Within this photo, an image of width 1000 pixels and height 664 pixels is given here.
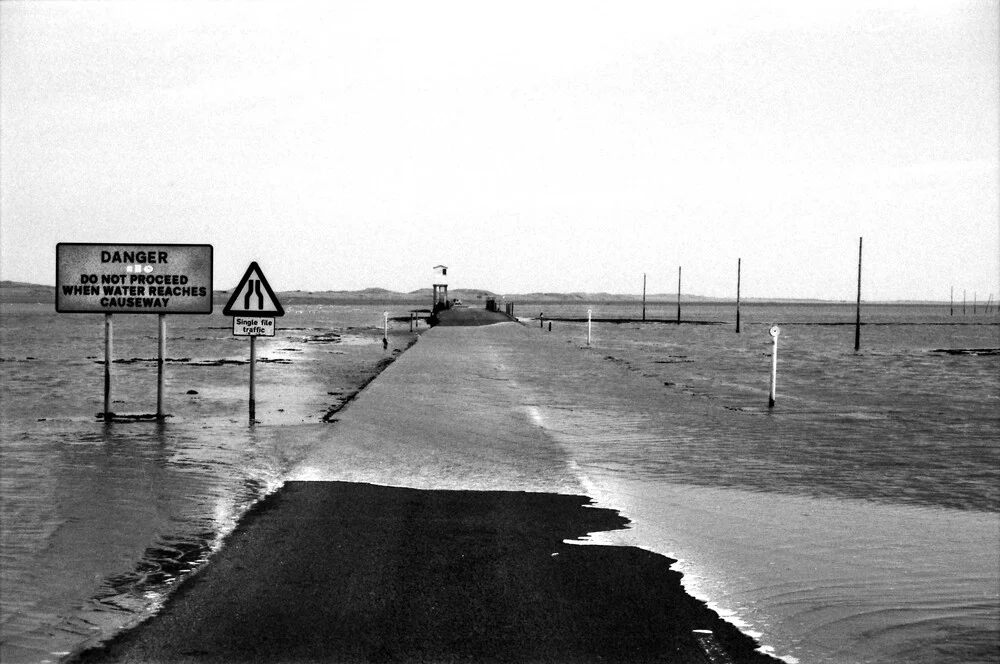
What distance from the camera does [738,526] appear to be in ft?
29.5

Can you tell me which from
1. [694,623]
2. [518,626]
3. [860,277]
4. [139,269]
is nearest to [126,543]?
[518,626]

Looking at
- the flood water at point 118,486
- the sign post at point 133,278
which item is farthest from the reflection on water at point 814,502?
the sign post at point 133,278

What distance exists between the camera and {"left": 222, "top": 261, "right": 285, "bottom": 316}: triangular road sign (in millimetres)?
15695

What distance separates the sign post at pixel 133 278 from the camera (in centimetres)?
1573

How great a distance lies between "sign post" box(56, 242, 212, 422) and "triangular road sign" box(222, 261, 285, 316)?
0.47 metres

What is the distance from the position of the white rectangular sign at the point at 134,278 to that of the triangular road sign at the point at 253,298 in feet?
1.54

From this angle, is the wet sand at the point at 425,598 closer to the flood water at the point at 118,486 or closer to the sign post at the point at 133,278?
the flood water at the point at 118,486

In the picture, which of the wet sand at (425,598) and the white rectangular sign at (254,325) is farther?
the white rectangular sign at (254,325)

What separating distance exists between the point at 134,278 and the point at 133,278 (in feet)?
0.05

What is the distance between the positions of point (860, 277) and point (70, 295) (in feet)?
186

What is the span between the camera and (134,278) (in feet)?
52.2

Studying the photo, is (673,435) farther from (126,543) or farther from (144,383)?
(144,383)

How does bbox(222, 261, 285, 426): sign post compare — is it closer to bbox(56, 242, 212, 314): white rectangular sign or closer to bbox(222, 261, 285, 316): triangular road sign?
bbox(222, 261, 285, 316): triangular road sign

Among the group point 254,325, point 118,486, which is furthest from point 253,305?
point 118,486
